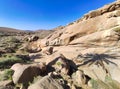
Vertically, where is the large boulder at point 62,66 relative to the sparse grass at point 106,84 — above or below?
above

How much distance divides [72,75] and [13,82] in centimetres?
393

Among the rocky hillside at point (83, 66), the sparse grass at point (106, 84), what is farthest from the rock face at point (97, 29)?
the sparse grass at point (106, 84)

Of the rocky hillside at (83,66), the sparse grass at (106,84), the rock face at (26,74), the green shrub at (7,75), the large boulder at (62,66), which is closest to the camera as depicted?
the sparse grass at (106,84)

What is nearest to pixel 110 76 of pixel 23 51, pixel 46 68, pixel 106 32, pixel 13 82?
pixel 46 68

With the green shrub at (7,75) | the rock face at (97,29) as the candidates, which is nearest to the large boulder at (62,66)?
the green shrub at (7,75)

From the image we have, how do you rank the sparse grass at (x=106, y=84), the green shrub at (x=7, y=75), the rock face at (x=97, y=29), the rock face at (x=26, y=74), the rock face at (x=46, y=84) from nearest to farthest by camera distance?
the rock face at (x=46, y=84) → the sparse grass at (x=106, y=84) → the rock face at (x=26, y=74) → the green shrub at (x=7, y=75) → the rock face at (x=97, y=29)

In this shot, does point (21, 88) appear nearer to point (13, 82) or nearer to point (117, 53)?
point (13, 82)

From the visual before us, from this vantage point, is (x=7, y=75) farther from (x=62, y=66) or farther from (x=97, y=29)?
(x=97, y=29)

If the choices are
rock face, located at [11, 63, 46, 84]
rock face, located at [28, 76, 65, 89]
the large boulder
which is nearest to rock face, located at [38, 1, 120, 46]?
the large boulder

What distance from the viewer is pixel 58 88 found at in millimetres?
8648

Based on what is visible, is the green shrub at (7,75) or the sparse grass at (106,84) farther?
the green shrub at (7,75)

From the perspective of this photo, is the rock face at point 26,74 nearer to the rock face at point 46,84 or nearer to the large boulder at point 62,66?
the large boulder at point 62,66

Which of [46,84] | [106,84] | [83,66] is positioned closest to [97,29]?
[83,66]

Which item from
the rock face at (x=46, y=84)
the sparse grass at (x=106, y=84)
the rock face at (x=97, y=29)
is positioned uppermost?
the rock face at (x=97, y=29)
